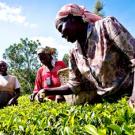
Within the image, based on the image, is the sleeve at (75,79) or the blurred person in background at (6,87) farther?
the blurred person in background at (6,87)

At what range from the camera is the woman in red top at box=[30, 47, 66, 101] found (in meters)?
7.19

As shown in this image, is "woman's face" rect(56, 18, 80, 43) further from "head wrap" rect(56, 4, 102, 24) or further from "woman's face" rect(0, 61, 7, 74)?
"woman's face" rect(0, 61, 7, 74)

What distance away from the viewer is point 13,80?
905 centimetres

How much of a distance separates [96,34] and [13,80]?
571 centimetres

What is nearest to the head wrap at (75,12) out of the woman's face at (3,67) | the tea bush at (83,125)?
the tea bush at (83,125)

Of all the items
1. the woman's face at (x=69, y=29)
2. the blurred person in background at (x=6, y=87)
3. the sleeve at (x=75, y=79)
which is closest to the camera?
the woman's face at (x=69, y=29)

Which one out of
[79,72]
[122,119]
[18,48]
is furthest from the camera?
[18,48]

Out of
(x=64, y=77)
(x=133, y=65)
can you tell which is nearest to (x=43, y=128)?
(x=133, y=65)

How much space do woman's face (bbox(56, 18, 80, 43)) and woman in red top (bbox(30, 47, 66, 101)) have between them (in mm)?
3645

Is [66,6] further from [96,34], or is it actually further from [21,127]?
[21,127]

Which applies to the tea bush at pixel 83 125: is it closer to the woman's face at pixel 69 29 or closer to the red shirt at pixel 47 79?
the woman's face at pixel 69 29

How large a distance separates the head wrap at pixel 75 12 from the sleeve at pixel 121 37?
0.30 metres

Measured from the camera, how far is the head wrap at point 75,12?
3514mm

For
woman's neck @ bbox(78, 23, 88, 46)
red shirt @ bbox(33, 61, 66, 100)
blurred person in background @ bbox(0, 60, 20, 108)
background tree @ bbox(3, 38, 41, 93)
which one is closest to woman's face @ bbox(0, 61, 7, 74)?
blurred person in background @ bbox(0, 60, 20, 108)
